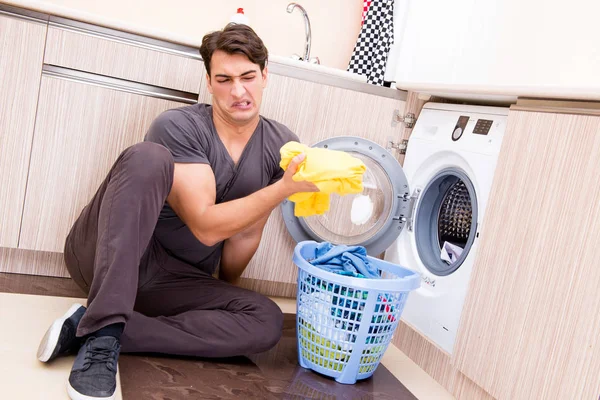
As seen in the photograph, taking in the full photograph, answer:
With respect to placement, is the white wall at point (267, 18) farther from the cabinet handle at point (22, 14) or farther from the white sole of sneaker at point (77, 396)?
the white sole of sneaker at point (77, 396)

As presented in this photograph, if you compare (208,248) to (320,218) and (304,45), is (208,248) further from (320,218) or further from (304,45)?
(304,45)

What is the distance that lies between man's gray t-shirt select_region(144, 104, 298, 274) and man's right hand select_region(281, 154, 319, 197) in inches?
10.5

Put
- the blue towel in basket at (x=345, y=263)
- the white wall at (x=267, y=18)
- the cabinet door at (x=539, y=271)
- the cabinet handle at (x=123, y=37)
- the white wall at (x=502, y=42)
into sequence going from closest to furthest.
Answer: the cabinet door at (x=539, y=271)
the blue towel in basket at (x=345, y=263)
the cabinet handle at (x=123, y=37)
the white wall at (x=502, y=42)
the white wall at (x=267, y=18)

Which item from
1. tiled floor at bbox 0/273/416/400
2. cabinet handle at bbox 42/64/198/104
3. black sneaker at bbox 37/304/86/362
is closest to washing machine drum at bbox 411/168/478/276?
tiled floor at bbox 0/273/416/400

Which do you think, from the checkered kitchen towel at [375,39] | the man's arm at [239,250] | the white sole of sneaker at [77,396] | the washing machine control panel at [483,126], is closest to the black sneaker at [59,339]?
the white sole of sneaker at [77,396]

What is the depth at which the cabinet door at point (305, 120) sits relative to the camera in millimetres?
2324

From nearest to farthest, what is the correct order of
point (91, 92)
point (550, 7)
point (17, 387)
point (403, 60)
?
point (17, 387)
point (91, 92)
point (550, 7)
point (403, 60)

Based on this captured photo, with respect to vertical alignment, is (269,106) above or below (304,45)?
below

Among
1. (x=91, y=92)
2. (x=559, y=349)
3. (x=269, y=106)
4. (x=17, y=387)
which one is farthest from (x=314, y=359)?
(x=91, y=92)

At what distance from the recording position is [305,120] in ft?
7.74

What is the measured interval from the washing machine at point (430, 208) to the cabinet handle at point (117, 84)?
0.53 m

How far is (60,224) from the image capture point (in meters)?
2.16

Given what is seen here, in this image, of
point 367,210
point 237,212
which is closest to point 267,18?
point 367,210

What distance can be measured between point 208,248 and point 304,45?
152cm
